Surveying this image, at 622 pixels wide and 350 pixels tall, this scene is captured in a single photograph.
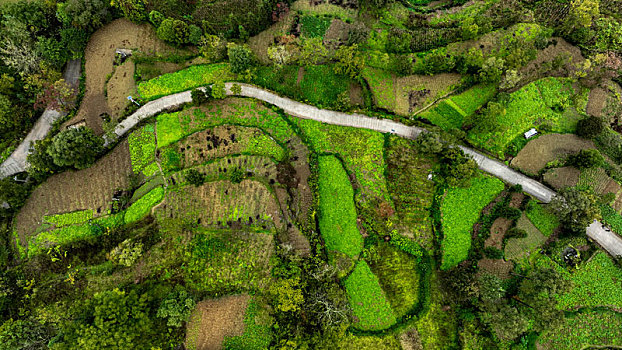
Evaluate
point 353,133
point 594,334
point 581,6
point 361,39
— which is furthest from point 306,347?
point 581,6

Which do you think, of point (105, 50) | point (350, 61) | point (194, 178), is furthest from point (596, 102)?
point (105, 50)

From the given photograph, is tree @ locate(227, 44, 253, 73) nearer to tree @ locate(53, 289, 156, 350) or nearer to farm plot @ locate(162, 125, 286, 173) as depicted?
farm plot @ locate(162, 125, 286, 173)

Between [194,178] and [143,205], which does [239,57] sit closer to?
[194,178]

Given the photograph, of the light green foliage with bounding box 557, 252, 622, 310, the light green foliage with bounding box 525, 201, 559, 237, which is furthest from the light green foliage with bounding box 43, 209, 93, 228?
the light green foliage with bounding box 557, 252, 622, 310

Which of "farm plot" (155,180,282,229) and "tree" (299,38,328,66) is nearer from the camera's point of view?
"farm plot" (155,180,282,229)

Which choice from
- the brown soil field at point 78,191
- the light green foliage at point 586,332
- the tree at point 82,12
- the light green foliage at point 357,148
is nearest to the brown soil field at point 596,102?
the light green foliage at point 586,332

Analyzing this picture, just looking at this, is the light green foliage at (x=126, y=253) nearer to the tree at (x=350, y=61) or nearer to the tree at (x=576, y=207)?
the tree at (x=350, y=61)

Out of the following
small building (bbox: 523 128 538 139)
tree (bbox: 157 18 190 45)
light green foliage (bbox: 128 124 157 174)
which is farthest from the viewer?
tree (bbox: 157 18 190 45)
